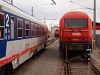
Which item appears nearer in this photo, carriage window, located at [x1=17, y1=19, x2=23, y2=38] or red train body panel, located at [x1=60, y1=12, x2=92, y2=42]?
carriage window, located at [x1=17, y1=19, x2=23, y2=38]

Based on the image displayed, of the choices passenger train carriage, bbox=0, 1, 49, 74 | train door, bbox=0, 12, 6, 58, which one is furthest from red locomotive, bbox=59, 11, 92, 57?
train door, bbox=0, 12, 6, 58

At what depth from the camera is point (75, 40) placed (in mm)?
18250

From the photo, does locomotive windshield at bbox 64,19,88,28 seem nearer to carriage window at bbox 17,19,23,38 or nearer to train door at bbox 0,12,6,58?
carriage window at bbox 17,19,23,38

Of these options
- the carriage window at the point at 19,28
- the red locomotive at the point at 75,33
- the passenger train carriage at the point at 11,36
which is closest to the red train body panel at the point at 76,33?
the red locomotive at the point at 75,33

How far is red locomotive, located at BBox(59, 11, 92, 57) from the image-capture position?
18094 mm

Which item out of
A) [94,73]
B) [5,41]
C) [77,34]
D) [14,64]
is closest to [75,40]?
[77,34]

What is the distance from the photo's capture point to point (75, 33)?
60.1ft

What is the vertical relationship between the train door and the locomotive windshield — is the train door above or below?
below

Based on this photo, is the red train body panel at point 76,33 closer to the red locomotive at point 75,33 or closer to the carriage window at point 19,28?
the red locomotive at point 75,33

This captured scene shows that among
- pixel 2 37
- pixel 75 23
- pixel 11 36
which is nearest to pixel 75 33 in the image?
pixel 75 23

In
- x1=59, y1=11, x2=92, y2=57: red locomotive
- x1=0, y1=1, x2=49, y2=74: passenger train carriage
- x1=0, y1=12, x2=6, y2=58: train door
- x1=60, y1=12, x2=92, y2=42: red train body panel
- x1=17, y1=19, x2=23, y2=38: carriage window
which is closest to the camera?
x1=0, y1=12, x2=6, y2=58: train door

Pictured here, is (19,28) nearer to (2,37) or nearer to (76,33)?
(2,37)

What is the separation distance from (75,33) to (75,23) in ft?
2.26

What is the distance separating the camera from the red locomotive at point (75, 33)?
59.4 feet
